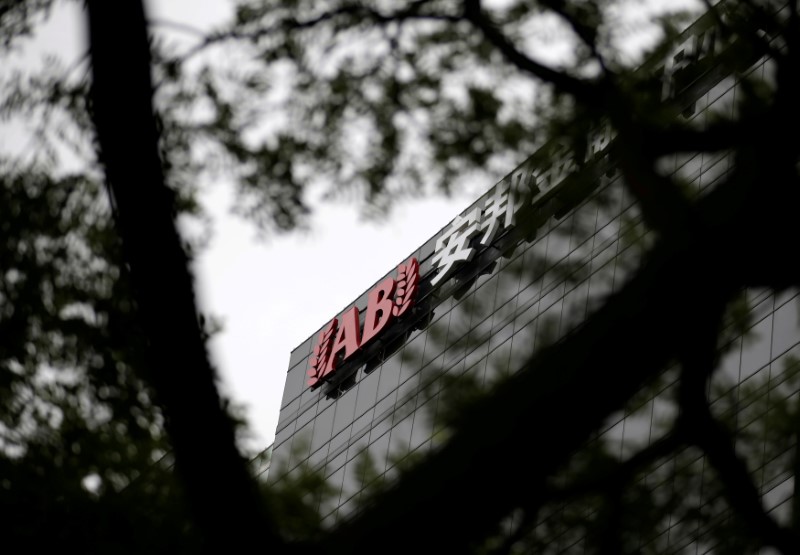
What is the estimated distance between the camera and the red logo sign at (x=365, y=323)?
39.8 meters

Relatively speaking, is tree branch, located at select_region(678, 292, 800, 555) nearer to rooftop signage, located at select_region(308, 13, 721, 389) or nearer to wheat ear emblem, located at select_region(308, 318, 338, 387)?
rooftop signage, located at select_region(308, 13, 721, 389)

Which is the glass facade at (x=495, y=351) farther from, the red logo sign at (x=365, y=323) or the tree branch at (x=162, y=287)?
the tree branch at (x=162, y=287)

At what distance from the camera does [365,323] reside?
41.1 meters

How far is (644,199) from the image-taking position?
464 centimetres

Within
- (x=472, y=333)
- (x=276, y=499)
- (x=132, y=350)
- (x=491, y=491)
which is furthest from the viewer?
(x=472, y=333)

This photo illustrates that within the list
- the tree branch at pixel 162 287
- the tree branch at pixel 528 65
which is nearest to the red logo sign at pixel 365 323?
the tree branch at pixel 528 65

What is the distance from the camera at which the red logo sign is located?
39844 mm

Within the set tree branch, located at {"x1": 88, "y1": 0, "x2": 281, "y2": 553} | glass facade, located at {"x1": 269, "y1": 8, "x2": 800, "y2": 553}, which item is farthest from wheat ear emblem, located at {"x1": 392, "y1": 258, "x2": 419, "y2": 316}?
tree branch, located at {"x1": 88, "y1": 0, "x2": 281, "y2": 553}

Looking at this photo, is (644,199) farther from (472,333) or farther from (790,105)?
(472,333)

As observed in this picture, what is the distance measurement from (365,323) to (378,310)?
0.76 m

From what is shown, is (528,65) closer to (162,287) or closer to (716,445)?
(716,445)

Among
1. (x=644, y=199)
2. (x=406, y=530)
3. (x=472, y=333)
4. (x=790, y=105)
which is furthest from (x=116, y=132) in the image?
(x=472, y=333)

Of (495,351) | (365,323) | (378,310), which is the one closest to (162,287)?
(495,351)

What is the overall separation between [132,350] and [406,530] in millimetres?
2544
